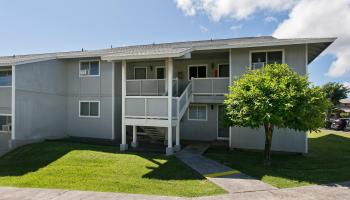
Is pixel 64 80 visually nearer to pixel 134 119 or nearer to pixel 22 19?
pixel 22 19

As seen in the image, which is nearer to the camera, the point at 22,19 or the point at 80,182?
the point at 80,182

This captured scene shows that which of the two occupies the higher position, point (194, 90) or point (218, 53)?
point (218, 53)

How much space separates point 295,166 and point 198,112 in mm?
6910

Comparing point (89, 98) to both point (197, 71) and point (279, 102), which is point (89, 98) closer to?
point (197, 71)

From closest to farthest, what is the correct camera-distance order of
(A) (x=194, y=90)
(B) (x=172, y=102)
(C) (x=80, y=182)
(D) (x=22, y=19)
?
(C) (x=80, y=182) < (B) (x=172, y=102) < (A) (x=194, y=90) < (D) (x=22, y=19)

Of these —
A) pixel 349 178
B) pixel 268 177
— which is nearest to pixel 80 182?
pixel 268 177

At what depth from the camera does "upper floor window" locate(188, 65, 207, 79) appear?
624 inches

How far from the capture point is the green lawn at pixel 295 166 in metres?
8.40

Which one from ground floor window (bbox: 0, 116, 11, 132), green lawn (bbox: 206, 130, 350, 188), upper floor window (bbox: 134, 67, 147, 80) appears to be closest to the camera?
green lawn (bbox: 206, 130, 350, 188)

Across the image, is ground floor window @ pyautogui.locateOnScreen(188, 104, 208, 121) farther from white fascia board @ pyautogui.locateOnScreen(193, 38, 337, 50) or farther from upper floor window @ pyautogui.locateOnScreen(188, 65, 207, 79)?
white fascia board @ pyautogui.locateOnScreen(193, 38, 337, 50)

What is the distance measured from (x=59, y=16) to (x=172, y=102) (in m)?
10.3

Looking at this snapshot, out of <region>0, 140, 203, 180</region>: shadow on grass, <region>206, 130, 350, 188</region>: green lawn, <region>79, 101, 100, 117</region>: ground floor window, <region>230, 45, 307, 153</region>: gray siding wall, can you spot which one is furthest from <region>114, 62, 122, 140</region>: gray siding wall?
<region>230, 45, 307, 153</region>: gray siding wall

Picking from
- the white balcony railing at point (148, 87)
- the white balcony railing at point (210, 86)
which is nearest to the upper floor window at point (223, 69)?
the white balcony railing at point (210, 86)

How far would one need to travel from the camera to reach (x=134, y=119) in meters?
12.5
